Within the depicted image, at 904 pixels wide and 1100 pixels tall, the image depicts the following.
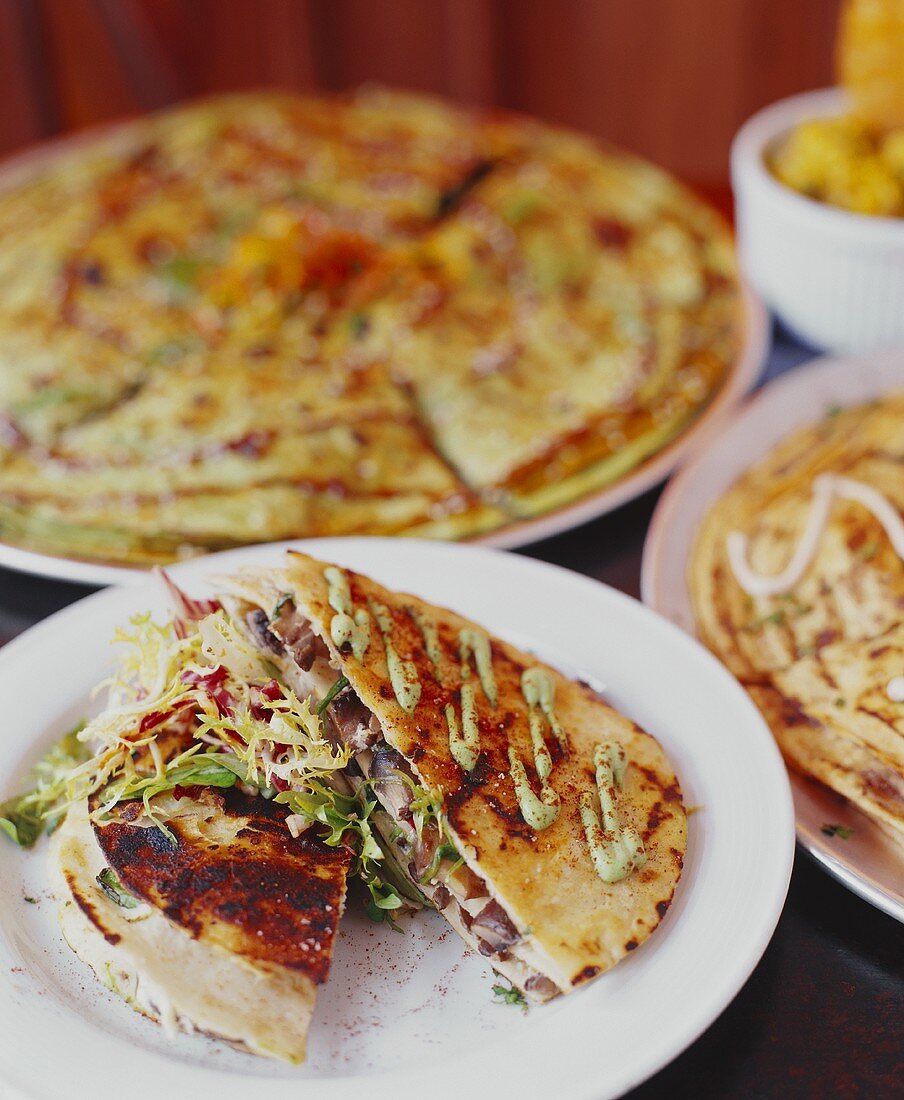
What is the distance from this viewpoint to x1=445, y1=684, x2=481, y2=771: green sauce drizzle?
197cm

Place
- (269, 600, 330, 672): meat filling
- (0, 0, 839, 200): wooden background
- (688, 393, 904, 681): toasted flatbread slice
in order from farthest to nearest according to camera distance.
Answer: (0, 0, 839, 200): wooden background < (688, 393, 904, 681): toasted flatbread slice < (269, 600, 330, 672): meat filling

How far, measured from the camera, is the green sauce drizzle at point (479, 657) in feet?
7.06

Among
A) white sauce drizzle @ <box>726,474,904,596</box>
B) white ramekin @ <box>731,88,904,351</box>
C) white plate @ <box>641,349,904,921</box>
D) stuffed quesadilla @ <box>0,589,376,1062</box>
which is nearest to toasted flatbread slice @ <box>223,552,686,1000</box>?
stuffed quesadilla @ <box>0,589,376,1062</box>

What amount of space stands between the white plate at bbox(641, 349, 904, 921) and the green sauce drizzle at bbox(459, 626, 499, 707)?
55 cm

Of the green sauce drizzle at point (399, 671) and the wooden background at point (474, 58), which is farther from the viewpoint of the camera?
the wooden background at point (474, 58)

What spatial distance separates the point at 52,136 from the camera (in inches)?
263

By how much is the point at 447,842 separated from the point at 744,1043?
58 cm

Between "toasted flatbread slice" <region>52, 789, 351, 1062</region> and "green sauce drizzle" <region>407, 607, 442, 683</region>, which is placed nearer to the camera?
"toasted flatbread slice" <region>52, 789, 351, 1062</region>

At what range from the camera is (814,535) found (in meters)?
2.73

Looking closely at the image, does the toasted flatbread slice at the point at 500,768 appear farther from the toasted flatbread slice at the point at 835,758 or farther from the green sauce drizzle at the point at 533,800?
the toasted flatbread slice at the point at 835,758

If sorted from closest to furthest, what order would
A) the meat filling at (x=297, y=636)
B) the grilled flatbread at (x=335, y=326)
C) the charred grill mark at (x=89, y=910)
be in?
the charred grill mark at (x=89, y=910) → the meat filling at (x=297, y=636) → the grilled flatbread at (x=335, y=326)

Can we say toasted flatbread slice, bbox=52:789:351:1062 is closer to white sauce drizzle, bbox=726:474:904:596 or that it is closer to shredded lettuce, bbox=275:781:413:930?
shredded lettuce, bbox=275:781:413:930

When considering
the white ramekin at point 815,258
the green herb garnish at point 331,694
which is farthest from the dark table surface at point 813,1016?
the white ramekin at point 815,258

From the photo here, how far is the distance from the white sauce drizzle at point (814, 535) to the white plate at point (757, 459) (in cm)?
13
